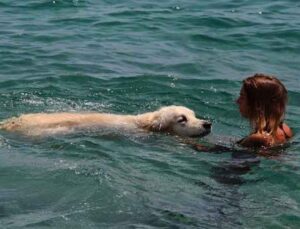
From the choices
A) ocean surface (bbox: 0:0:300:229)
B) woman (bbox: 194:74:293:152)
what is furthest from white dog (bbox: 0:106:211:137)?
woman (bbox: 194:74:293:152)

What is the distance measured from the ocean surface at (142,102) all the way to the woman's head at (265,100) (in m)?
0.40

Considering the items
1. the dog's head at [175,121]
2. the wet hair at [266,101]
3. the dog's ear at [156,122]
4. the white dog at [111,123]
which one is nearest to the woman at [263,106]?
the wet hair at [266,101]

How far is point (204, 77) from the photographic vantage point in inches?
462

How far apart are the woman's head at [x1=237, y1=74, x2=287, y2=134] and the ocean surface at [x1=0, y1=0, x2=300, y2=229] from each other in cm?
40

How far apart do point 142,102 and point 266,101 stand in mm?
3404

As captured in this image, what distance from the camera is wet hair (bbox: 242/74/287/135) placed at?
7277 millimetres

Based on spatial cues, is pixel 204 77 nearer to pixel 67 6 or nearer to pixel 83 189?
pixel 83 189

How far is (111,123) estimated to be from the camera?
862 centimetres

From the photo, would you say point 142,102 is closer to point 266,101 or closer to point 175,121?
point 175,121

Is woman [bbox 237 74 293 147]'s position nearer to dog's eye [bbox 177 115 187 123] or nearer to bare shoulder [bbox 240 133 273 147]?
bare shoulder [bbox 240 133 273 147]

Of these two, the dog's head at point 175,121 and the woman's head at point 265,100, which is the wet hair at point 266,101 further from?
the dog's head at point 175,121

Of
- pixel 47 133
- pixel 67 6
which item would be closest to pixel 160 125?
pixel 47 133

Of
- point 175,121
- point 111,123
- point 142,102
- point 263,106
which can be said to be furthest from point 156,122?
point 263,106

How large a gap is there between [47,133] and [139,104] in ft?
7.48
